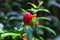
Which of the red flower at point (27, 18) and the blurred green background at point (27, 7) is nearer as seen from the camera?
the red flower at point (27, 18)

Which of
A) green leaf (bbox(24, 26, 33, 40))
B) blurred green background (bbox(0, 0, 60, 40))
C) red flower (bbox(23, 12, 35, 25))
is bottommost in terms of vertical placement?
blurred green background (bbox(0, 0, 60, 40))

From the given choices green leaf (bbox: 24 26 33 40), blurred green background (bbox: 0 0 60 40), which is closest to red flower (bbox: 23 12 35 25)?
green leaf (bbox: 24 26 33 40)

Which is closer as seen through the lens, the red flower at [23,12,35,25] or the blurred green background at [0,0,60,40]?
the red flower at [23,12,35,25]

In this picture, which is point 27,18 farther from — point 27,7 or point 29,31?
point 27,7

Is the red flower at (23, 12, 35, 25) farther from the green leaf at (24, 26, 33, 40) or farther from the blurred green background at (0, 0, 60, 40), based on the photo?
the blurred green background at (0, 0, 60, 40)

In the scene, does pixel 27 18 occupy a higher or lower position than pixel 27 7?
higher

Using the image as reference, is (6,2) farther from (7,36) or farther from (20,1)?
(7,36)

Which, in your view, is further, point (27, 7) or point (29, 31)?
point (27, 7)

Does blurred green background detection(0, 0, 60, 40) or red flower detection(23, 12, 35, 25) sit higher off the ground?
red flower detection(23, 12, 35, 25)

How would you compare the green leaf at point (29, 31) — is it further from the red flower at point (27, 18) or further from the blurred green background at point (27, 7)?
the blurred green background at point (27, 7)

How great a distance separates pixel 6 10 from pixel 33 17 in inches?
59.5

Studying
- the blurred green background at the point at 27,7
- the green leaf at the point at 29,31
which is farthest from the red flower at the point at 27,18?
the blurred green background at the point at 27,7

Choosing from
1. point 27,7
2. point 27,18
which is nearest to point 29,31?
point 27,18

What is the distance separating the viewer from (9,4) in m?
2.65
